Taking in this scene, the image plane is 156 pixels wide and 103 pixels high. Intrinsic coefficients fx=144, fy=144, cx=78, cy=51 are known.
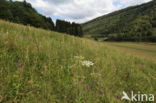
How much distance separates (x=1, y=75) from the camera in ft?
8.90

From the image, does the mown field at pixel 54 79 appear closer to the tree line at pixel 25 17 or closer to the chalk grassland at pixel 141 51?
the chalk grassland at pixel 141 51

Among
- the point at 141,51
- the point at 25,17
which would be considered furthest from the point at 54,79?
the point at 25,17

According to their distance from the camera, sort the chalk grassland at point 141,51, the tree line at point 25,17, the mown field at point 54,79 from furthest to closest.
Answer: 1. the tree line at point 25,17
2. the chalk grassland at point 141,51
3. the mown field at point 54,79

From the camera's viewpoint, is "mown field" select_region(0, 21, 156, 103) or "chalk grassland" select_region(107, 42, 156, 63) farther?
"chalk grassland" select_region(107, 42, 156, 63)

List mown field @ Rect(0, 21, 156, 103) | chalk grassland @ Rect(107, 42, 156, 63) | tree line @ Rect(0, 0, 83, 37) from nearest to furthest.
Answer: mown field @ Rect(0, 21, 156, 103), chalk grassland @ Rect(107, 42, 156, 63), tree line @ Rect(0, 0, 83, 37)

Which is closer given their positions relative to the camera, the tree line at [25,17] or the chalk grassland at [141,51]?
the chalk grassland at [141,51]

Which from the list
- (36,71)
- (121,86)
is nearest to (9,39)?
(36,71)

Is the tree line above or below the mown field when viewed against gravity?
above

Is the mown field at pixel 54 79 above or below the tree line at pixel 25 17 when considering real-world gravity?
below

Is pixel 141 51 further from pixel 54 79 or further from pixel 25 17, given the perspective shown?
pixel 25 17

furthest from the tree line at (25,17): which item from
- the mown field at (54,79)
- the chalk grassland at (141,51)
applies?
the mown field at (54,79)

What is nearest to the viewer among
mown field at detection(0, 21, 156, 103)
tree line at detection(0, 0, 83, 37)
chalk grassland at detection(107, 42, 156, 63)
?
mown field at detection(0, 21, 156, 103)

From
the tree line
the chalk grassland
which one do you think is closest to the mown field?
the chalk grassland

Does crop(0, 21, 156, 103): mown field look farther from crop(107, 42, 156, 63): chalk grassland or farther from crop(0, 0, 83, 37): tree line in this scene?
crop(0, 0, 83, 37): tree line
